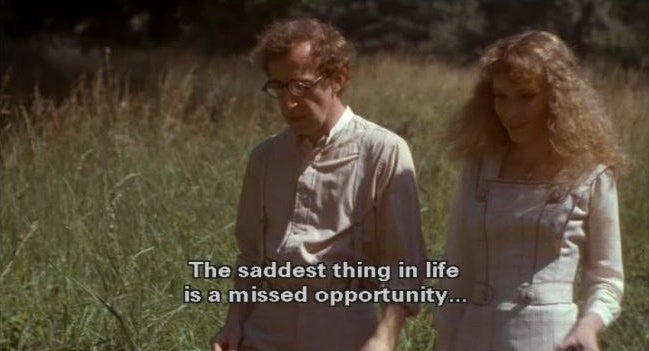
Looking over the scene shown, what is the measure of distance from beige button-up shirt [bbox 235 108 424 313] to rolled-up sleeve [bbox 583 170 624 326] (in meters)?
0.42

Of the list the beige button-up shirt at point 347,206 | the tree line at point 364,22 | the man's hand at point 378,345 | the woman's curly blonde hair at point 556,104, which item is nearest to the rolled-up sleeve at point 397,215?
the beige button-up shirt at point 347,206

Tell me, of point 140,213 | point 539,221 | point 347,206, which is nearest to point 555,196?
point 539,221

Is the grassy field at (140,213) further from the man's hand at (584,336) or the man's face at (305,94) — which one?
the man's hand at (584,336)

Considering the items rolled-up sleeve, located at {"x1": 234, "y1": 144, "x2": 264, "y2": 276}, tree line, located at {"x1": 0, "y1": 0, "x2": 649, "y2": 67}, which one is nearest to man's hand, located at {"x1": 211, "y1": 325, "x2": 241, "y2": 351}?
→ rolled-up sleeve, located at {"x1": 234, "y1": 144, "x2": 264, "y2": 276}

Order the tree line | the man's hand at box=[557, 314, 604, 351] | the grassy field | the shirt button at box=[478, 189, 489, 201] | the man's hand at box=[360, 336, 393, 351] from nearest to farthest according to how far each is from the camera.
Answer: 1. the man's hand at box=[557, 314, 604, 351]
2. the man's hand at box=[360, 336, 393, 351]
3. the shirt button at box=[478, 189, 489, 201]
4. the grassy field
5. the tree line

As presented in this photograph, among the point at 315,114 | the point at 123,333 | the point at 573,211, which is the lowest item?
the point at 123,333

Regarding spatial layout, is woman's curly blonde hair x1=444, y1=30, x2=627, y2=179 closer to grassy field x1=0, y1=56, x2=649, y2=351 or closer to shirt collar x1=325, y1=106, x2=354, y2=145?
shirt collar x1=325, y1=106, x2=354, y2=145

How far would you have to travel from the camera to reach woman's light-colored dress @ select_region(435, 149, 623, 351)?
3.28 m

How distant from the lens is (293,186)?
11.3 feet

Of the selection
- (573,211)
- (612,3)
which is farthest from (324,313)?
(612,3)

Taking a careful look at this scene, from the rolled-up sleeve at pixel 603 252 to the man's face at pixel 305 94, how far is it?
2.24ft

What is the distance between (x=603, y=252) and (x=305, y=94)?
2.68 feet

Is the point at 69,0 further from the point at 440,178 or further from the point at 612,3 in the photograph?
the point at 612,3

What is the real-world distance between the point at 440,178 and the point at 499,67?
5.21m
